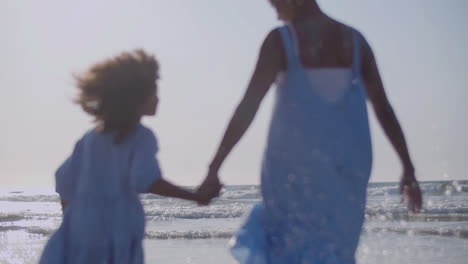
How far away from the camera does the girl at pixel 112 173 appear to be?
8.87ft

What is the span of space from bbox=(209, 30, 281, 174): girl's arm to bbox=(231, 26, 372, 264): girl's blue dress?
0.17 ft

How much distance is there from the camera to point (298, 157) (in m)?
2.44

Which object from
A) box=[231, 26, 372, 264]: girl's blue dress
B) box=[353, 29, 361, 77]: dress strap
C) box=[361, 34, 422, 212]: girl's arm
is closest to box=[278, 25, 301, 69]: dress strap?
box=[231, 26, 372, 264]: girl's blue dress

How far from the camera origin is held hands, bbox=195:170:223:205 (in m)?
2.82

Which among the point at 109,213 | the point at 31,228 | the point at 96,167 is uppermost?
the point at 96,167

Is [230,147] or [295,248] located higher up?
[230,147]

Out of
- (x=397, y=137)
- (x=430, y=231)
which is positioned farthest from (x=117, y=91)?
(x=430, y=231)

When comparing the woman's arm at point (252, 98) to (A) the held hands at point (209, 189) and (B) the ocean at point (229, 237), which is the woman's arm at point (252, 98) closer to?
(A) the held hands at point (209, 189)

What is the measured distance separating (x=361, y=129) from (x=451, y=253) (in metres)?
6.32

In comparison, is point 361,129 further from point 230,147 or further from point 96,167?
point 96,167

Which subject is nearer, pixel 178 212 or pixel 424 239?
pixel 424 239

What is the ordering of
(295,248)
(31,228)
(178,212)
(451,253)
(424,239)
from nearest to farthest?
(295,248), (451,253), (424,239), (31,228), (178,212)

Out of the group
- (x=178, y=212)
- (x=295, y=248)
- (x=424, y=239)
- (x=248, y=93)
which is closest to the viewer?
(x=295, y=248)

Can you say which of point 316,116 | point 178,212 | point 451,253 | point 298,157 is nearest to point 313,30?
point 316,116
